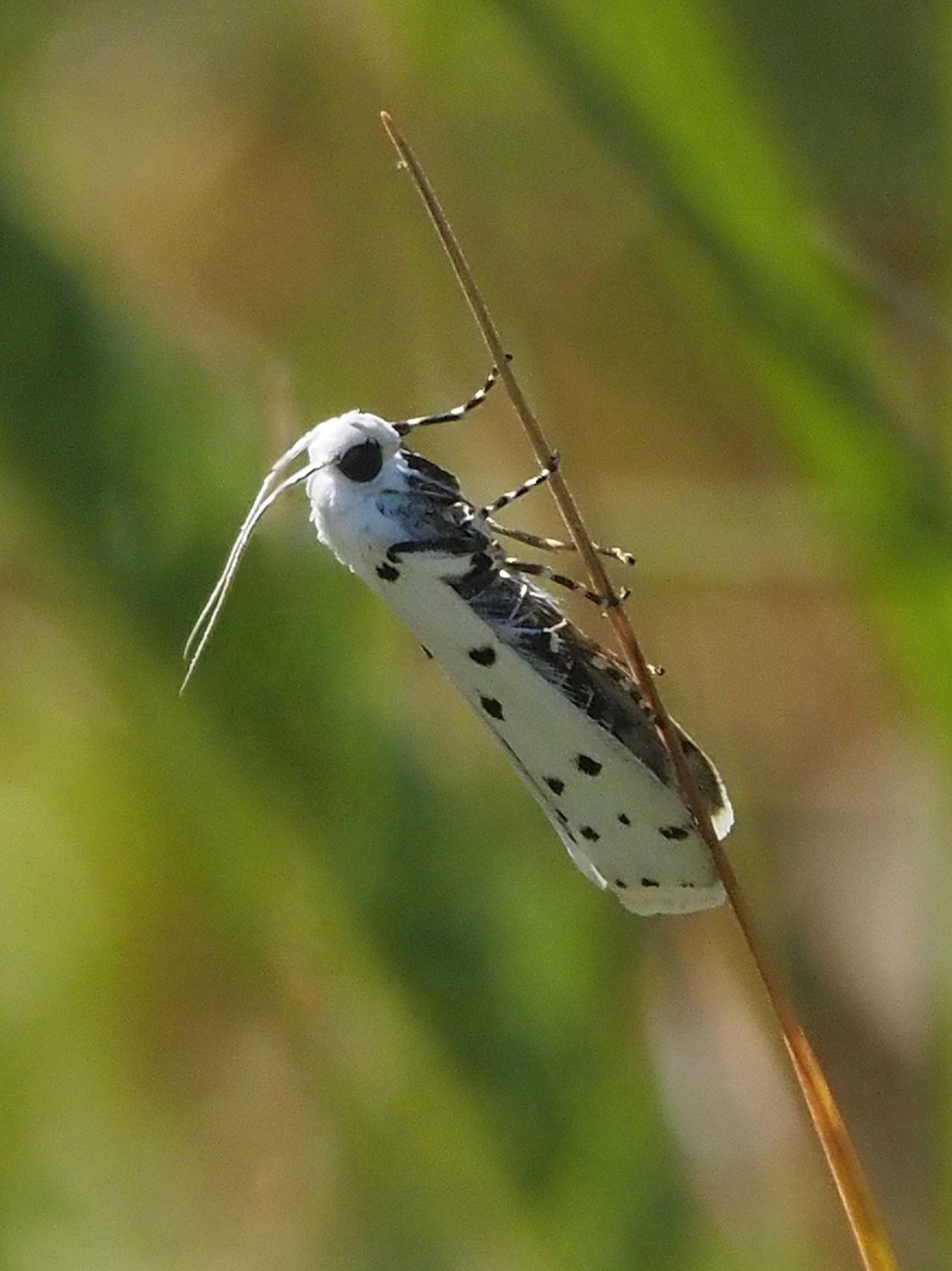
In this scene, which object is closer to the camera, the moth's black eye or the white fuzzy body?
the white fuzzy body

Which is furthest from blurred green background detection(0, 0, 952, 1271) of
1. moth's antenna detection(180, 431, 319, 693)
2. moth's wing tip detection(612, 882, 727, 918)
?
moth's wing tip detection(612, 882, 727, 918)

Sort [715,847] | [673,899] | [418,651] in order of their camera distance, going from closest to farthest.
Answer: [715,847]
[673,899]
[418,651]

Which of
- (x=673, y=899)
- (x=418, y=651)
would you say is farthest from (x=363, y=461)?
(x=418, y=651)

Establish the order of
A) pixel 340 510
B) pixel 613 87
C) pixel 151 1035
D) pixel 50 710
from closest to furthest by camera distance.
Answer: pixel 613 87
pixel 340 510
pixel 50 710
pixel 151 1035

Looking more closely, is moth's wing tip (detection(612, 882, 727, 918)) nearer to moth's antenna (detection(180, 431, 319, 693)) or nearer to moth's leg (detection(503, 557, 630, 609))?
moth's leg (detection(503, 557, 630, 609))

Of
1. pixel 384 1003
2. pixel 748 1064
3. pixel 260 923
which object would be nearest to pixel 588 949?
pixel 384 1003

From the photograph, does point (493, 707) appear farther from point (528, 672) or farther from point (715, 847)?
point (715, 847)

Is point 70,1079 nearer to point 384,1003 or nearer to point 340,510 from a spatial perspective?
point 384,1003

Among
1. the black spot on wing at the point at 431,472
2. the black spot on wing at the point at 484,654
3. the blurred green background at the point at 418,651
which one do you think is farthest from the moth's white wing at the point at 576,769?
the blurred green background at the point at 418,651
